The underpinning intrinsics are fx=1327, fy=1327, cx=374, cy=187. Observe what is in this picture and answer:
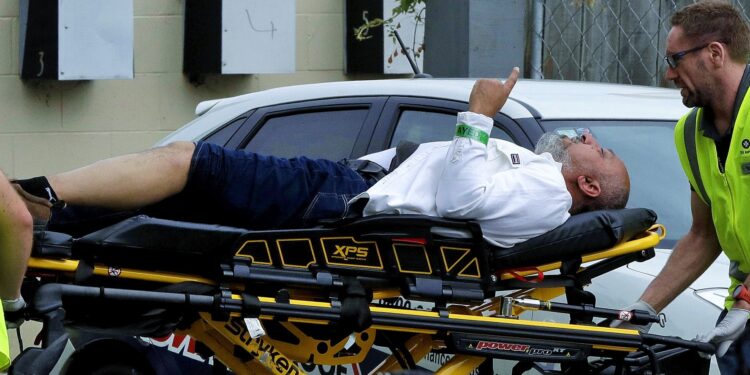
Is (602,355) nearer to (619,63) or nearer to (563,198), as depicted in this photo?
(563,198)

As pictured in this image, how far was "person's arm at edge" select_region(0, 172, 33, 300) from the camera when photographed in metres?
3.54

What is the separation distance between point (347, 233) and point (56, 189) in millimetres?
892

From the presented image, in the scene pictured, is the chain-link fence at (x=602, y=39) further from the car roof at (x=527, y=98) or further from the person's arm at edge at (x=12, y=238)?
the person's arm at edge at (x=12, y=238)

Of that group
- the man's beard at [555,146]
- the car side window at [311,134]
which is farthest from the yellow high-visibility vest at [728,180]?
the car side window at [311,134]

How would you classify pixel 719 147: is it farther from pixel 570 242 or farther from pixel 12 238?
pixel 12 238

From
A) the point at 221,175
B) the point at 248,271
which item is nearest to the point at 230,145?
the point at 221,175

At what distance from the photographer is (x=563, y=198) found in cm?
442

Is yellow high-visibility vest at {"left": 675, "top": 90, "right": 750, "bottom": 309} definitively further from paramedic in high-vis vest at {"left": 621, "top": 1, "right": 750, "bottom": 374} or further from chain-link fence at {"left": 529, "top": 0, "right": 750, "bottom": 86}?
chain-link fence at {"left": 529, "top": 0, "right": 750, "bottom": 86}

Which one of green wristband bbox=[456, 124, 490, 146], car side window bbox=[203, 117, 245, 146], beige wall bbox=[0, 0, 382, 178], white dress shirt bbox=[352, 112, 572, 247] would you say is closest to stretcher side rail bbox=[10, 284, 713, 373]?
white dress shirt bbox=[352, 112, 572, 247]

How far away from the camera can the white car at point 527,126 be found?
4.72 metres

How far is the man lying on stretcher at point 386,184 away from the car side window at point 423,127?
2.46 ft

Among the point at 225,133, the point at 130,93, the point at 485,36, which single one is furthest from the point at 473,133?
the point at 130,93

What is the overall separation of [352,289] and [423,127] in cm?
154

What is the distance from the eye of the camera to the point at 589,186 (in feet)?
15.2
